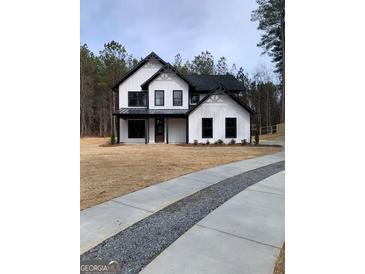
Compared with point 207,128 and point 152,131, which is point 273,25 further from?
point 152,131

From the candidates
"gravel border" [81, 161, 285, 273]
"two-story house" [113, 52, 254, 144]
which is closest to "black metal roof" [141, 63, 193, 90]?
"two-story house" [113, 52, 254, 144]

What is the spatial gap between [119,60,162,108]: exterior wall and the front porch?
0.75m

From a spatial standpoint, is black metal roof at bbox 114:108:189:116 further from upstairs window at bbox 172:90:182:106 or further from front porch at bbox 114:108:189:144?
upstairs window at bbox 172:90:182:106

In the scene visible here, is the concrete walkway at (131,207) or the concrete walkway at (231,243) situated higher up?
the concrete walkway at (131,207)

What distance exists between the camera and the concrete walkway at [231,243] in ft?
7.40

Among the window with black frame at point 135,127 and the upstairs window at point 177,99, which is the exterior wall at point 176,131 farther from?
the window with black frame at point 135,127

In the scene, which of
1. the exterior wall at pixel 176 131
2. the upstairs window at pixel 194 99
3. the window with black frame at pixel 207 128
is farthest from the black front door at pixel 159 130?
the window with black frame at pixel 207 128

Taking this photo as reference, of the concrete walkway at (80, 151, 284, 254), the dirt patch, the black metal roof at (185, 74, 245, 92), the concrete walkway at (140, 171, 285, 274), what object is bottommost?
the dirt patch

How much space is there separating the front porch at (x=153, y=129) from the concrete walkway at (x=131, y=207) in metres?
11.0

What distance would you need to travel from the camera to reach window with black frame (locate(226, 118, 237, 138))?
1590 centimetres
